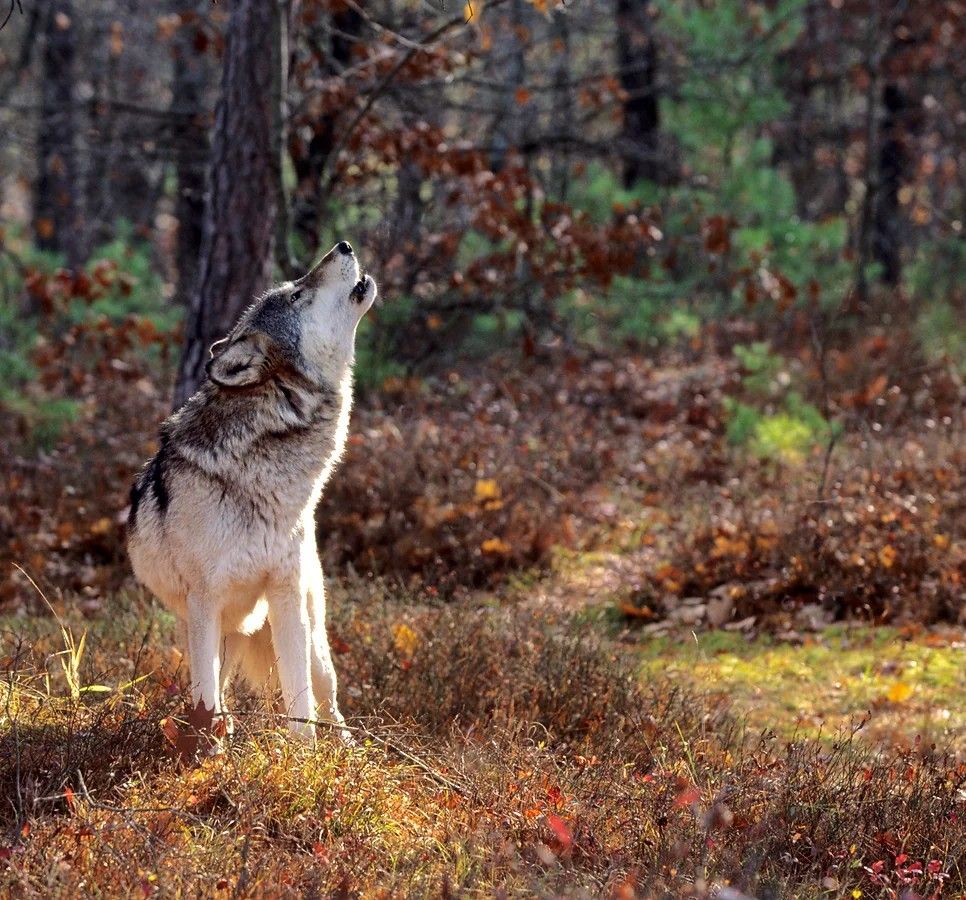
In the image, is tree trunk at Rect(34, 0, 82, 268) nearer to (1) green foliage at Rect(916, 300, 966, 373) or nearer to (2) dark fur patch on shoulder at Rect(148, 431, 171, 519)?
(1) green foliage at Rect(916, 300, 966, 373)

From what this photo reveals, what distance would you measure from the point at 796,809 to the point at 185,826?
2.12 meters

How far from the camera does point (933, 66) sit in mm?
20234

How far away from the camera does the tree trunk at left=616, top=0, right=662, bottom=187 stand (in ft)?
59.7

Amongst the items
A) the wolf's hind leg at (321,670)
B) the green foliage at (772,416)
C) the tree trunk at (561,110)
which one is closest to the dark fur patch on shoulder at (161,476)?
the wolf's hind leg at (321,670)

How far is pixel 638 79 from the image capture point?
18953 mm

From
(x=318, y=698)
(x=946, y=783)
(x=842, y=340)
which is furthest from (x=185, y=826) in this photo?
(x=842, y=340)

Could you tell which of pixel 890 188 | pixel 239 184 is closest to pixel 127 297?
pixel 239 184

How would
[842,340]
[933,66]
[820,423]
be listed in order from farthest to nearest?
[933,66] < [842,340] < [820,423]

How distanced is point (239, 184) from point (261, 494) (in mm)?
4323

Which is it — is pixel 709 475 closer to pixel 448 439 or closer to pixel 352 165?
Answer: pixel 448 439

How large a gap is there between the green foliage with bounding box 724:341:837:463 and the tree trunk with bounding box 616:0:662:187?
6268 millimetres

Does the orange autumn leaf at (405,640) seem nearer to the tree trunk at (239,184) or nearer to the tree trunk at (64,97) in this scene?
the tree trunk at (239,184)

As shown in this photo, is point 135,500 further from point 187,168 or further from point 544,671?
point 187,168

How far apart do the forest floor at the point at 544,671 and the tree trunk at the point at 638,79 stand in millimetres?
6984
